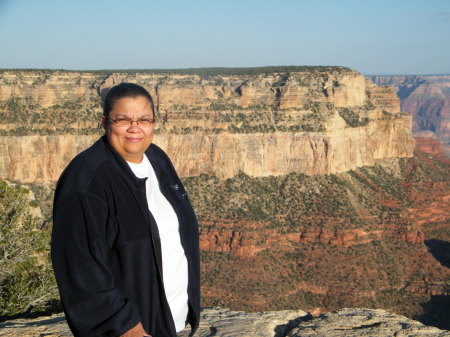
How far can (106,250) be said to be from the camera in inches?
174

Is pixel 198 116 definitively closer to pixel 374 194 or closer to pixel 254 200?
pixel 254 200

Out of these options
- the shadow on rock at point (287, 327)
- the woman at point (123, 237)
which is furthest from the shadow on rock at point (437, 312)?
the woman at point (123, 237)

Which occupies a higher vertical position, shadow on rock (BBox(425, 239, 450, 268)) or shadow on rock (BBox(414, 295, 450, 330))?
shadow on rock (BBox(425, 239, 450, 268))

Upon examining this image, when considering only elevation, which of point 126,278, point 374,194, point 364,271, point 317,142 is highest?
point 126,278

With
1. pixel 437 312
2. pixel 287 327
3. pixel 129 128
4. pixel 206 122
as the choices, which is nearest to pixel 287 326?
pixel 287 327

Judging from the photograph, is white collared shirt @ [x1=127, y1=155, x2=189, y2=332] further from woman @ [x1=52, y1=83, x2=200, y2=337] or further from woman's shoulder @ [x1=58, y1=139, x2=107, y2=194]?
woman's shoulder @ [x1=58, y1=139, x2=107, y2=194]

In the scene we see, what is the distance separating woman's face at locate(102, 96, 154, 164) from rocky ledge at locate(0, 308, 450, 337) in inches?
131

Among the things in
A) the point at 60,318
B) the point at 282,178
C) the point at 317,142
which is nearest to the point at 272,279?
the point at 282,178

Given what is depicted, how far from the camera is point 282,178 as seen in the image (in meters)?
49.0

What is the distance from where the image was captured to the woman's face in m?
4.80

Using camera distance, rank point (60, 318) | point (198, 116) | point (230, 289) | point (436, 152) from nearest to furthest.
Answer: point (60, 318) < point (230, 289) < point (198, 116) < point (436, 152)

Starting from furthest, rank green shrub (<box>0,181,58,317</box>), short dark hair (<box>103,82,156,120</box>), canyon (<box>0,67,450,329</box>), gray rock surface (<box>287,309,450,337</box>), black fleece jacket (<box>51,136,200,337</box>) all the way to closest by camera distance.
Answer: canyon (<box>0,67,450,329</box>) → green shrub (<box>0,181,58,317</box>) → gray rock surface (<box>287,309,450,337</box>) → short dark hair (<box>103,82,156,120</box>) → black fleece jacket (<box>51,136,200,337</box>)

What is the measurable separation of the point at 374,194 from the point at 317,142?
23.4 feet

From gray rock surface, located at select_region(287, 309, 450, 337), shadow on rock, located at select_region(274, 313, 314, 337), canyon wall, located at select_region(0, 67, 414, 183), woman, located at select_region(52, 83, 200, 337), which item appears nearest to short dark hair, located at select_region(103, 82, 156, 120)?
woman, located at select_region(52, 83, 200, 337)
